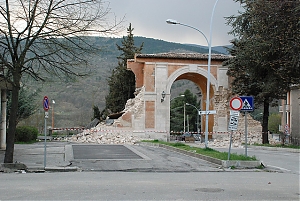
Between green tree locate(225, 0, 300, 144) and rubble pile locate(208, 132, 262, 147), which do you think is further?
rubble pile locate(208, 132, 262, 147)

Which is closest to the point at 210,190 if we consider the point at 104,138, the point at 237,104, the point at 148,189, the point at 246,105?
the point at 148,189

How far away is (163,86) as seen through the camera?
147 feet

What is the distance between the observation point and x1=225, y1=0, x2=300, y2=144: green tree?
37.8 ft

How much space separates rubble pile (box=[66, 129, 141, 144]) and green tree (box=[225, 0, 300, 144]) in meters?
11.3

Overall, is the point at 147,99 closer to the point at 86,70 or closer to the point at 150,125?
the point at 150,125

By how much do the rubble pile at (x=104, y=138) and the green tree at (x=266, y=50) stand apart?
37.0 feet

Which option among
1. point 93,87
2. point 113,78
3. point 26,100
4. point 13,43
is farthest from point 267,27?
point 93,87

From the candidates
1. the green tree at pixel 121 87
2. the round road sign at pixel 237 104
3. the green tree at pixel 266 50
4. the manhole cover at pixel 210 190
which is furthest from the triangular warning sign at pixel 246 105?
the green tree at pixel 121 87

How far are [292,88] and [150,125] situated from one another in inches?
593

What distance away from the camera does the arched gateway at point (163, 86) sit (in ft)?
145

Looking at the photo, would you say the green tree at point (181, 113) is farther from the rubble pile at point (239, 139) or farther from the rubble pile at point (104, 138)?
the rubble pile at point (104, 138)

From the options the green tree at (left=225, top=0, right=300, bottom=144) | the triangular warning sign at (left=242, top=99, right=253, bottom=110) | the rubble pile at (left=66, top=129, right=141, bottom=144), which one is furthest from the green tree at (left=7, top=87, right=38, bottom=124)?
the triangular warning sign at (left=242, top=99, right=253, bottom=110)

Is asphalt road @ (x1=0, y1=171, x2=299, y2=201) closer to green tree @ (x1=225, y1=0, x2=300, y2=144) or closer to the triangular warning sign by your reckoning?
green tree @ (x1=225, y1=0, x2=300, y2=144)

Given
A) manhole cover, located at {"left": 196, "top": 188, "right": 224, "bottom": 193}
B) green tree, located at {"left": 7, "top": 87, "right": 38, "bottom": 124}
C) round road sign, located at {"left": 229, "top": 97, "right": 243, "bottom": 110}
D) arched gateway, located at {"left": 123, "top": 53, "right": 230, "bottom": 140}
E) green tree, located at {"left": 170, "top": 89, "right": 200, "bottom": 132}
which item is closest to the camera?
manhole cover, located at {"left": 196, "top": 188, "right": 224, "bottom": 193}
